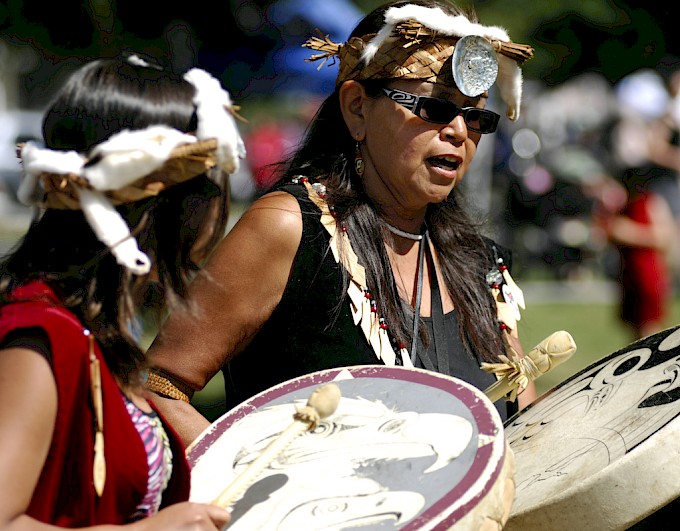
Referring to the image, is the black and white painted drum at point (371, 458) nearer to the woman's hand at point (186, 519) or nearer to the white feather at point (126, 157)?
the woman's hand at point (186, 519)

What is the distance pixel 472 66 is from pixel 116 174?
4.43ft

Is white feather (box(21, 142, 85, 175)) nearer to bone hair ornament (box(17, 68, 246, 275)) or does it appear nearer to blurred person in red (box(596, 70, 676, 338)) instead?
bone hair ornament (box(17, 68, 246, 275))

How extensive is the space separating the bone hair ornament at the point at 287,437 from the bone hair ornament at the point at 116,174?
45 cm

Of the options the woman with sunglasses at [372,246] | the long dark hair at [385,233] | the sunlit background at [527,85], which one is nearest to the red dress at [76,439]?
the woman with sunglasses at [372,246]

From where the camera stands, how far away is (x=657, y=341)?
8.86ft

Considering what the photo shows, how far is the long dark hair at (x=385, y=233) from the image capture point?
8.88ft

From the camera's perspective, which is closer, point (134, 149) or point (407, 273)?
point (134, 149)

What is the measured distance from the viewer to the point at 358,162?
284 centimetres

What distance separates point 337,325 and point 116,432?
105cm

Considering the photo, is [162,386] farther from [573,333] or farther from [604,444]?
[573,333]

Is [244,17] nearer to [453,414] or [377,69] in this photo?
[377,69]

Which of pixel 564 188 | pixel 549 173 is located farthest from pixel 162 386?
pixel 549 173

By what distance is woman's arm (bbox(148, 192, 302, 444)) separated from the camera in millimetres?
2539

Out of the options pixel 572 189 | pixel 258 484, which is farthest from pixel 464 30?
pixel 572 189
